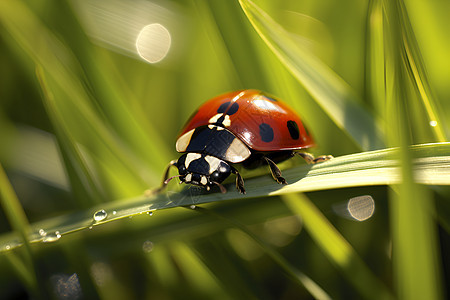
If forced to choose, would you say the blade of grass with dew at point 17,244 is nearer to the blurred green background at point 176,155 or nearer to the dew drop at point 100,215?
the blurred green background at point 176,155

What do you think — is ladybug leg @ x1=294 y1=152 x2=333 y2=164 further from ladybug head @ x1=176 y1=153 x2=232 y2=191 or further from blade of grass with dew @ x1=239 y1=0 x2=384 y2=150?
ladybug head @ x1=176 y1=153 x2=232 y2=191

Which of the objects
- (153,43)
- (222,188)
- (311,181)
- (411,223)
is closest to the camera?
(411,223)

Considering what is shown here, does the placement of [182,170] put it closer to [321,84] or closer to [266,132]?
[266,132]

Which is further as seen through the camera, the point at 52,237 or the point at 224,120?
the point at 224,120

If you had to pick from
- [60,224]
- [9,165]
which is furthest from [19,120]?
[60,224]

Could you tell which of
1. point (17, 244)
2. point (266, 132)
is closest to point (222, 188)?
point (266, 132)

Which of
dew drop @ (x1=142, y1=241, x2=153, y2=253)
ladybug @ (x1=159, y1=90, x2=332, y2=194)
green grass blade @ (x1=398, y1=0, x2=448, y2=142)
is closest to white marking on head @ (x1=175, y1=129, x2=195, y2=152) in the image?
ladybug @ (x1=159, y1=90, x2=332, y2=194)

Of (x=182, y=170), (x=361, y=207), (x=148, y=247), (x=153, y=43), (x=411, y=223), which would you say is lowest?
(x=411, y=223)

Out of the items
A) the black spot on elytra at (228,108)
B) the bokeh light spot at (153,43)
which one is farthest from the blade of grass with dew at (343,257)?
the bokeh light spot at (153,43)
